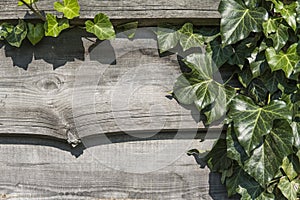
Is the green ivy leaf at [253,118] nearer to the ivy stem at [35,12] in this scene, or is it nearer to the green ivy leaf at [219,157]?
the green ivy leaf at [219,157]

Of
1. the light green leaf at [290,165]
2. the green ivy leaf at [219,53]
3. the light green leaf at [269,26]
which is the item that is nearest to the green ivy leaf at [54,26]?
the green ivy leaf at [219,53]

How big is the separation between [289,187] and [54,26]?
28.0 inches

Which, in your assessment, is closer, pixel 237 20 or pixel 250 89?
pixel 237 20

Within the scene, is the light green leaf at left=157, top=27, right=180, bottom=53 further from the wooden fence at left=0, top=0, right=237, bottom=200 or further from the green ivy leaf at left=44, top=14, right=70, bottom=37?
the green ivy leaf at left=44, top=14, right=70, bottom=37

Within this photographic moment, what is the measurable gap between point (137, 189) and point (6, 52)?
49 cm

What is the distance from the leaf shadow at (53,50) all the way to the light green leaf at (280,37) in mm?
472

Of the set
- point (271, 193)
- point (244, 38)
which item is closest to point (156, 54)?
point (244, 38)

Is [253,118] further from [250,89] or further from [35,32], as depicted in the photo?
[35,32]

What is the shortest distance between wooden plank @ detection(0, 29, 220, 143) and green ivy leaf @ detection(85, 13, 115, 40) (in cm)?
5

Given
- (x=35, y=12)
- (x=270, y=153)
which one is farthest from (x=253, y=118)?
(x=35, y=12)

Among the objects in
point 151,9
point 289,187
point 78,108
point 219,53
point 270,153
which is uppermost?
point 151,9

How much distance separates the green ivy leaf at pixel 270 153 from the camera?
44.9 inches

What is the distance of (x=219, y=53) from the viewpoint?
120 centimetres

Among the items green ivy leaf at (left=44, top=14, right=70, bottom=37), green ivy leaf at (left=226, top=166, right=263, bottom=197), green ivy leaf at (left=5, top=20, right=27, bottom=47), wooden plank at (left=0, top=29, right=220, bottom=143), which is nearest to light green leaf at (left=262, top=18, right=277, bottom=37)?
wooden plank at (left=0, top=29, right=220, bottom=143)
